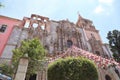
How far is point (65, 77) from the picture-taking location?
9195mm

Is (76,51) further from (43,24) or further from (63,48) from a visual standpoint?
(43,24)

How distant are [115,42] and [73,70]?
36.5 ft

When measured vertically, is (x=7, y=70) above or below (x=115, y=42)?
below

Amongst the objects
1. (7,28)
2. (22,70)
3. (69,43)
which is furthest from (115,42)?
(7,28)

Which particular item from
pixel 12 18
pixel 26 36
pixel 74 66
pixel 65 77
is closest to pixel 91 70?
pixel 74 66

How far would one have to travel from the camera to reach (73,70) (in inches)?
371

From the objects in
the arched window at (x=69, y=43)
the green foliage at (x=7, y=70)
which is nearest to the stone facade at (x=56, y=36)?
the arched window at (x=69, y=43)

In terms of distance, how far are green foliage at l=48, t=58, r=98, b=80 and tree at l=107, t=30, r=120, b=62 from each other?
904 centimetres

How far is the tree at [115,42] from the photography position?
17.4m

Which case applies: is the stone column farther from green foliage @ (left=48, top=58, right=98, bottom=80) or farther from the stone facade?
the stone facade

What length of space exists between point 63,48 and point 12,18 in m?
11.3

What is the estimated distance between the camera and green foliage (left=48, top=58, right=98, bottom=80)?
9211 mm

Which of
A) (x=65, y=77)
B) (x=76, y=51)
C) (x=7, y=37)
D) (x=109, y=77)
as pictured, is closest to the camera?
(x=65, y=77)

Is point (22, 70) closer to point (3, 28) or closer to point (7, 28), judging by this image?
point (7, 28)
